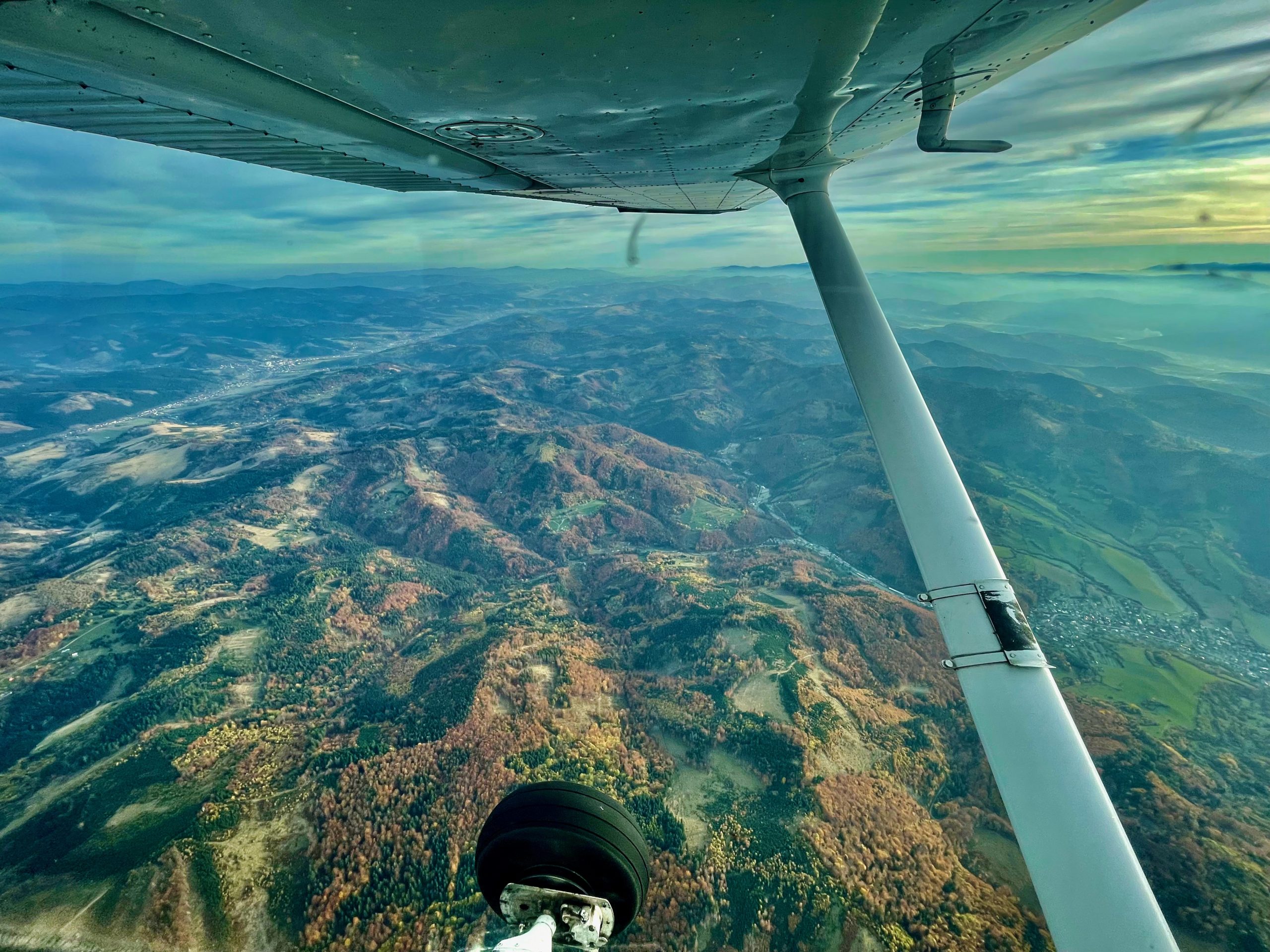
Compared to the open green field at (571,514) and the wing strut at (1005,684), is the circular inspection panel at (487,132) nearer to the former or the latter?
the wing strut at (1005,684)

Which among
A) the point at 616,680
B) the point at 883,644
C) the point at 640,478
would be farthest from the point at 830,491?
the point at 616,680

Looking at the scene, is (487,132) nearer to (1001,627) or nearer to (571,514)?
(1001,627)

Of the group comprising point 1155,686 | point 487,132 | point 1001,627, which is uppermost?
point 487,132

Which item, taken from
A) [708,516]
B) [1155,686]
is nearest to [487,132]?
[1155,686]

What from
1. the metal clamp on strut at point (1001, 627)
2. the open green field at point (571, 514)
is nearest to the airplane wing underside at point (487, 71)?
the metal clamp on strut at point (1001, 627)

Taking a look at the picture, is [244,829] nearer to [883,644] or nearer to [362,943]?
[362,943]

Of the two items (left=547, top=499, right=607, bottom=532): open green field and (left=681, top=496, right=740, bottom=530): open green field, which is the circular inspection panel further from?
(left=681, top=496, right=740, bottom=530): open green field

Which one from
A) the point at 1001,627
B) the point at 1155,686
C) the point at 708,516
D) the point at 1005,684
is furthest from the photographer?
the point at 708,516
